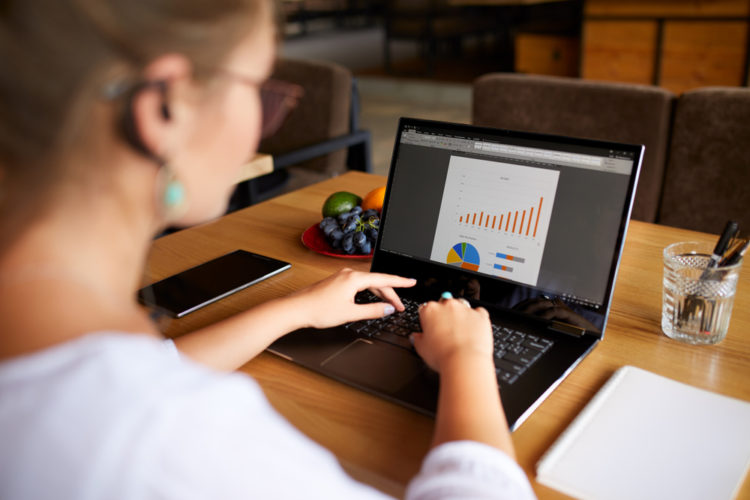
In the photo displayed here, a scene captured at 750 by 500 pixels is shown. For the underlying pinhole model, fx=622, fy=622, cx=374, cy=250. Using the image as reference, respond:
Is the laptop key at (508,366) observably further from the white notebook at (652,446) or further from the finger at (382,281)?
the finger at (382,281)

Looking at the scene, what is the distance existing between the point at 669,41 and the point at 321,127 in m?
2.37

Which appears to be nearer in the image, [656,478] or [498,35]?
[656,478]

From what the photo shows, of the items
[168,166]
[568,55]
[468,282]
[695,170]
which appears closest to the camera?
[168,166]

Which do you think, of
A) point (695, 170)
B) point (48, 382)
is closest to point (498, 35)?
point (695, 170)

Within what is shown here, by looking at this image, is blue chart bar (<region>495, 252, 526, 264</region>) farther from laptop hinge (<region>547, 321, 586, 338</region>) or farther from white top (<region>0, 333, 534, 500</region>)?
white top (<region>0, 333, 534, 500</region>)

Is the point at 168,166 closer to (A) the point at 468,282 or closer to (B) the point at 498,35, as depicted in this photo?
(A) the point at 468,282

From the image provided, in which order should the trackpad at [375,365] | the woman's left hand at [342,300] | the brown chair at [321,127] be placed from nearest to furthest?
1. the trackpad at [375,365]
2. the woman's left hand at [342,300]
3. the brown chair at [321,127]

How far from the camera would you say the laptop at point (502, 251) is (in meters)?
0.86

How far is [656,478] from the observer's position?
0.64 m

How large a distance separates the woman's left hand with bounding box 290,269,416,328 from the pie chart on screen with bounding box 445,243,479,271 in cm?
12

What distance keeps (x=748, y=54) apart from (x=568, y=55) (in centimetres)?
115

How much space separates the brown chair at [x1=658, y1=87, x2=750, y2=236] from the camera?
1.85 m

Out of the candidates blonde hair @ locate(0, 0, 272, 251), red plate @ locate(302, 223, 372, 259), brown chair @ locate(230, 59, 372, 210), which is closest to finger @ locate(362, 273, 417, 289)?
red plate @ locate(302, 223, 372, 259)

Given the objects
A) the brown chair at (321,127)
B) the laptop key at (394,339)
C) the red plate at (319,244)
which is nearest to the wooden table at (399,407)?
the red plate at (319,244)
